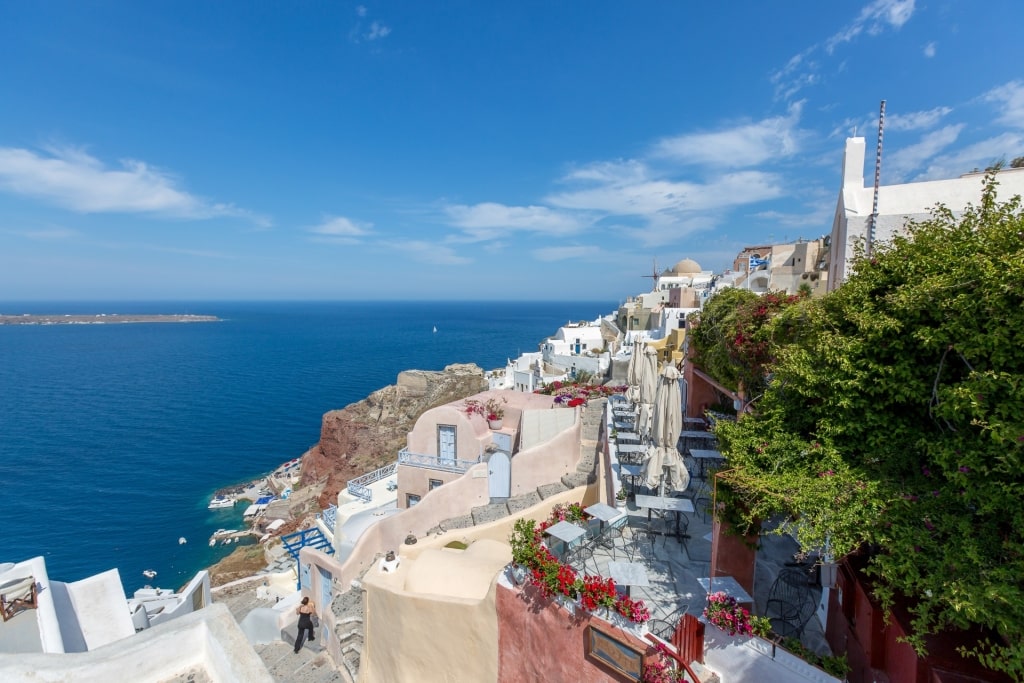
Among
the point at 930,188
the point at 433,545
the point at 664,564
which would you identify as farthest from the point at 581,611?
the point at 930,188

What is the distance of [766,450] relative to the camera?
668cm

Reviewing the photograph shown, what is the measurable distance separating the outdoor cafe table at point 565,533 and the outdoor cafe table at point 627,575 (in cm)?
114

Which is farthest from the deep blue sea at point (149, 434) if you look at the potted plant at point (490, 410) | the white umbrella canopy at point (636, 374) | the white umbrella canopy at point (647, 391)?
the white umbrella canopy at point (647, 391)

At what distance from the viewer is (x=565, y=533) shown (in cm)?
827

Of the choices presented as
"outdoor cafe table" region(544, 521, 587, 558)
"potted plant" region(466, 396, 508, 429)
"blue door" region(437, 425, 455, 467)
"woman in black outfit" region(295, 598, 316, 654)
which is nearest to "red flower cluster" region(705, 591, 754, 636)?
"outdoor cafe table" region(544, 521, 587, 558)

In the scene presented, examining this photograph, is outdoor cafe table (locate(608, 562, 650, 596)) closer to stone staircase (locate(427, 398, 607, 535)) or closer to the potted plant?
stone staircase (locate(427, 398, 607, 535))

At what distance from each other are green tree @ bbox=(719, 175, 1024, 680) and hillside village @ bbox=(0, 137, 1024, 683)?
83 millimetres

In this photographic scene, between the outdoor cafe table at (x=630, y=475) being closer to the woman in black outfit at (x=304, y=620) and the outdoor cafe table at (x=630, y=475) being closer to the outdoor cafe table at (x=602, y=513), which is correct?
the outdoor cafe table at (x=602, y=513)

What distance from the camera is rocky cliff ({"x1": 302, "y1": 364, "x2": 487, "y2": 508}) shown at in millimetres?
37281

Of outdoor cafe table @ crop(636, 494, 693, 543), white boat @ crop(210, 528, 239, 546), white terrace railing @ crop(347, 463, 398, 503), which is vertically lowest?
white boat @ crop(210, 528, 239, 546)

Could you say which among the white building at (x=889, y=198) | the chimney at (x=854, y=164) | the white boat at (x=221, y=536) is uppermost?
the chimney at (x=854, y=164)

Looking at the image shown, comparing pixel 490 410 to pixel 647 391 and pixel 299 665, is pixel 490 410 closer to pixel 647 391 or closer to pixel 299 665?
pixel 647 391

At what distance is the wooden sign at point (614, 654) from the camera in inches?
245

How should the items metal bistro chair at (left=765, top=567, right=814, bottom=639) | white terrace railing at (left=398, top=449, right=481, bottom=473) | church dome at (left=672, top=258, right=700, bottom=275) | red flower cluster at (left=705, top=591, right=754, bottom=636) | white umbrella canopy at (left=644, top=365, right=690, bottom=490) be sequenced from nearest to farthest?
red flower cluster at (left=705, top=591, right=754, bottom=636) < metal bistro chair at (left=765, top=567, right=814, bottom=639) < white umbrella canopy at (left=644, top=365, right=690, bottom=490) < white terrace railing at (left=398, top=449, right=481, bottom=473) < church dome at (left=672, top=258, right=700, bottom=275)
